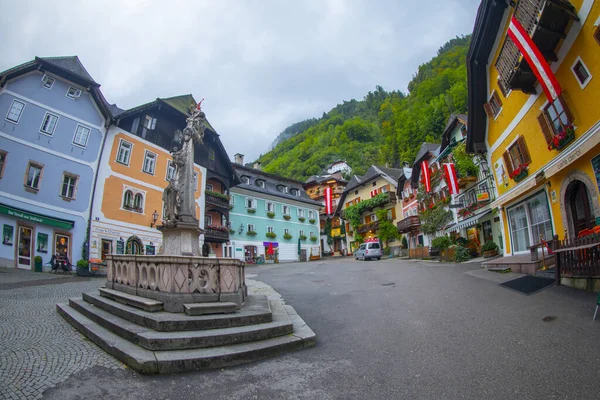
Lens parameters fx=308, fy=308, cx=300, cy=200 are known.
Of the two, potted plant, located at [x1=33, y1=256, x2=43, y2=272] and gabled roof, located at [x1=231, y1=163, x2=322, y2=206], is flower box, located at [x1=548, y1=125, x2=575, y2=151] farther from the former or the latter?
gabled roof, located at [x1=231, y1=163, x2=322, y2=206]

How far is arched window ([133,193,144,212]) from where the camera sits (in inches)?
866

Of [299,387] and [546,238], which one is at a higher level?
[546,238]

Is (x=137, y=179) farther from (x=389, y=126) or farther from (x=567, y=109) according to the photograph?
(x=389, y=126)

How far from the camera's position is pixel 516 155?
13.8 meters

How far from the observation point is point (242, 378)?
12.4ft

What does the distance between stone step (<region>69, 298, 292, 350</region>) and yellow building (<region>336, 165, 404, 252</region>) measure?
3844 cm

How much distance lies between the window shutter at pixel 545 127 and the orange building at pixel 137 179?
1792cm

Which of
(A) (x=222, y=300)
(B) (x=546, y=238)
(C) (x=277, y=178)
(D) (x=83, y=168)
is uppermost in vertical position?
(C) (x=277, y=178)

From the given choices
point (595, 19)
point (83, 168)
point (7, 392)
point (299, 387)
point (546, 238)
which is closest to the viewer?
point (7, 392)

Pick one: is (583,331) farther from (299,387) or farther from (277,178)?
(277,178)

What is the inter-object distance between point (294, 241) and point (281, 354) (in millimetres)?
38850

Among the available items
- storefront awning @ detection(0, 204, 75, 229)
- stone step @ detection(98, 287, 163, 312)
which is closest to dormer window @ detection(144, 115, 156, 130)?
storefront awning @ detection(0, 204, 75, 229)

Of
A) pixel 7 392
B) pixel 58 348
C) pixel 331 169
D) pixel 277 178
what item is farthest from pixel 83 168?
pixel 331 169

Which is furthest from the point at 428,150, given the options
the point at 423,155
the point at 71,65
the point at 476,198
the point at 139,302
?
the point at 139,302
